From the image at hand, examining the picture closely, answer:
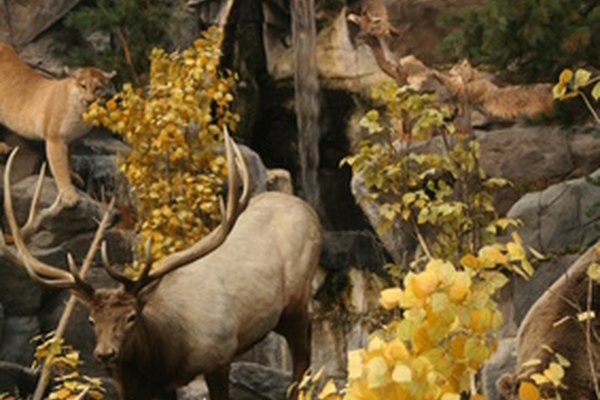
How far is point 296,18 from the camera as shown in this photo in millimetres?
13641

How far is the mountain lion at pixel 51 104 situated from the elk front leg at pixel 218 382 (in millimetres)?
4442

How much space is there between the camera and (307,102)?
13.4 meters

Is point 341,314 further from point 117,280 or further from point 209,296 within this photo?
point 117,280

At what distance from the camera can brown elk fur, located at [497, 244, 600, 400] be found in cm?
433

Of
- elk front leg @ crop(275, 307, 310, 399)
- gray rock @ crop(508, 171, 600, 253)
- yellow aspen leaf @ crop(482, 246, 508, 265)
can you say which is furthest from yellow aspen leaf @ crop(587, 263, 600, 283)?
gray rock @ crop(508, 171, 600, 253)

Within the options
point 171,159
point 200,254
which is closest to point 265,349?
point 171,159

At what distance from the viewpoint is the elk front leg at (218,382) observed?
278 inches

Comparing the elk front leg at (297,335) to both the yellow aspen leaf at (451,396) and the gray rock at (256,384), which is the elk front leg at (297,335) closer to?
the gray rock at (256,384)

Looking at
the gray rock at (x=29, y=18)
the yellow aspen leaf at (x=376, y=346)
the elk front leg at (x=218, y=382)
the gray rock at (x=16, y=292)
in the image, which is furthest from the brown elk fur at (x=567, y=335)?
the gray rock at (x=29, y=18)

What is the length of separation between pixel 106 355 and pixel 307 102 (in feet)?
24.8

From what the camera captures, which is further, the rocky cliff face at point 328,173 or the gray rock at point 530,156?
the gray rock at point 530,156

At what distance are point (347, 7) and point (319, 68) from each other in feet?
2.22

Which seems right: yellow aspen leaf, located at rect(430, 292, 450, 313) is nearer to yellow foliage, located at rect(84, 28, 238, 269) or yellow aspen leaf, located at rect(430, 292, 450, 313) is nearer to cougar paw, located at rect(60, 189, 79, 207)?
yellow foliage, located at rect(84, 28, 238, 269)

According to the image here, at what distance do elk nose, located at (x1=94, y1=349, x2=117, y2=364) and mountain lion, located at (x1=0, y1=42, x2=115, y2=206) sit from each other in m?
5.31
